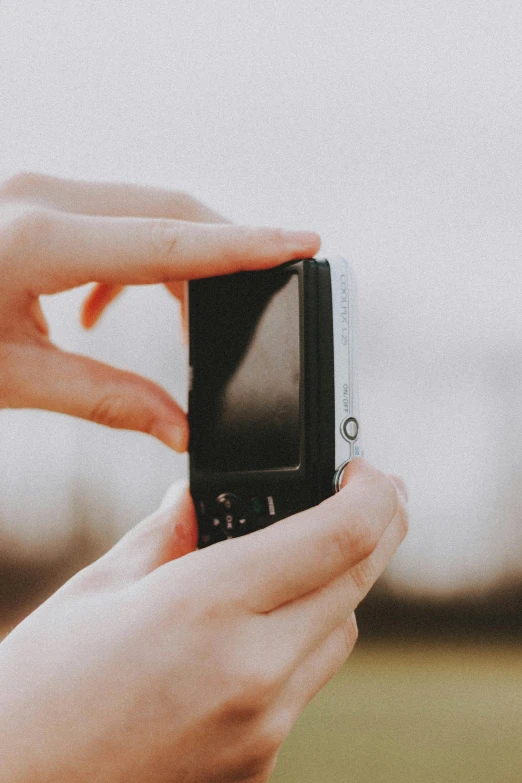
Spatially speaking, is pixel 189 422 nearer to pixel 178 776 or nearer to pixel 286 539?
pixel 286 539

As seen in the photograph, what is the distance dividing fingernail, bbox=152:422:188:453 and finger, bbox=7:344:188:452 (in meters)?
0.02

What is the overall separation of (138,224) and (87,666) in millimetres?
777

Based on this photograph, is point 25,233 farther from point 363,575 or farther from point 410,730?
point 410,730

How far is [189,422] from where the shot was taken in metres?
1.56

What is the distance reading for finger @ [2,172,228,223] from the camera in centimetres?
145

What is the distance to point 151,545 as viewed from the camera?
124cm

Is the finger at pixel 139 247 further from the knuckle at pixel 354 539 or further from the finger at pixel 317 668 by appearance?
the finger at pixel 317 668

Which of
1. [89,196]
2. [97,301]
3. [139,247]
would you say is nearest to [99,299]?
[97,301]

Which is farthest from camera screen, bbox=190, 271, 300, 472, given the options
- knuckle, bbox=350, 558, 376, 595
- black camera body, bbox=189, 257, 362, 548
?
knuckle, bbox=350, 558, 376, 595

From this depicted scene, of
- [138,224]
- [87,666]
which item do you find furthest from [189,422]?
[87,666]

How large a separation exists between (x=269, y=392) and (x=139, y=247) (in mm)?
382

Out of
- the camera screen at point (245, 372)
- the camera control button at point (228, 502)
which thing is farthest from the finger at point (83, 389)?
the camera control button at point (228, 502)

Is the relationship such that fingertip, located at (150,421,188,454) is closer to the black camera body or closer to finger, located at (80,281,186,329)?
the black camera body

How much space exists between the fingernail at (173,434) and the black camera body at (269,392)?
0.02 meters
